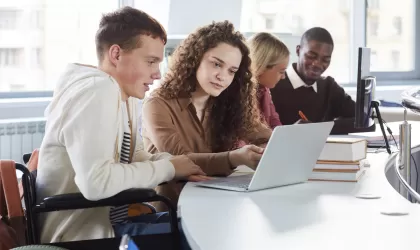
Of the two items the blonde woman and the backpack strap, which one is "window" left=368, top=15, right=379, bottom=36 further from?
the backpack strap

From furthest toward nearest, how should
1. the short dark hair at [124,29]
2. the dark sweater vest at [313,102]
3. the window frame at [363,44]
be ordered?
the window frame at [363,44]
the dark sweater vest at [313,102]
the short dark hair at [124,29]

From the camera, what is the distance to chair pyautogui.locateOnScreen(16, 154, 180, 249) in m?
1.92

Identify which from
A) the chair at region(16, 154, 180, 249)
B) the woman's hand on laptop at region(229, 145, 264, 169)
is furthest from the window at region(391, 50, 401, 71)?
the chair at region(16, 154, 180, 249)

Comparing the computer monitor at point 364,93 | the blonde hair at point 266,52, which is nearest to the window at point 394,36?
the blonde hair at point 266,52

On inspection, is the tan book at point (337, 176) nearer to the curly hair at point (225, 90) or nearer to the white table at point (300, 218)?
the white table at point (300, 218)

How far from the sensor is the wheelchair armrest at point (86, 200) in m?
1.92

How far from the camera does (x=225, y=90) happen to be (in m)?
2.84

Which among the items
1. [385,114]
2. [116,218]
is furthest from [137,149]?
[385,114]

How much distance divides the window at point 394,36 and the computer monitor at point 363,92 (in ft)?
12.3

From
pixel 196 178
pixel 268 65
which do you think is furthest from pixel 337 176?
pixel 268 65

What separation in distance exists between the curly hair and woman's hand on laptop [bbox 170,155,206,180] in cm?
48

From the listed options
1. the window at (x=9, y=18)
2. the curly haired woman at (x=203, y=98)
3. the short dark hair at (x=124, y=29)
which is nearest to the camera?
the short dark hair at (x=124, y=29)

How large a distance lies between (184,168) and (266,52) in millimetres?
1559

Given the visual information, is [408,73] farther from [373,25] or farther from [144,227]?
[144,227]
